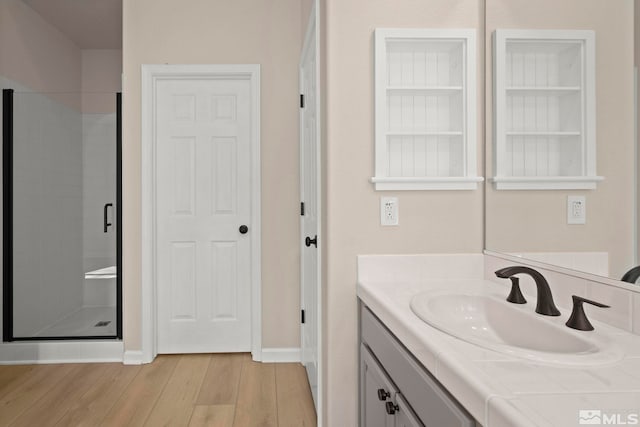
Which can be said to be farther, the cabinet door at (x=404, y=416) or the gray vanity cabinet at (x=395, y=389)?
the cabinet door at (x=404, y=416)

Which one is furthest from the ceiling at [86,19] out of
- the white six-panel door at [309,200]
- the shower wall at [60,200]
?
the white six-panel door at [309,200]

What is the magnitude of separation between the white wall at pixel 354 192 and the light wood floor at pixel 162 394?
79 centimetres

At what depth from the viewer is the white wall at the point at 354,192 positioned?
66.2 inches

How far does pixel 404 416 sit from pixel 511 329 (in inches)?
16.3

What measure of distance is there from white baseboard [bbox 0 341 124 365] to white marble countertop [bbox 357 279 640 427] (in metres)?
2.80

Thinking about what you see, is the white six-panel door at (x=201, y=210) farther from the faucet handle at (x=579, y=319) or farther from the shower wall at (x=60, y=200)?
the faucet handle at (x=579, y=319)

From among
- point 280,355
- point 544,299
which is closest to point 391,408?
point 544,299

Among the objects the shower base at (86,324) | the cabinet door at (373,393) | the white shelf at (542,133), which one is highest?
the white shelf at (542,133)

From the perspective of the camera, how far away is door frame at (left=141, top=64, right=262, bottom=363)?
10.1 feet

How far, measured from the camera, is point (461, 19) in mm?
1713

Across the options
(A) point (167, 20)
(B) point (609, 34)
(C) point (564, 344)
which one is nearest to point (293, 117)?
(A) point (167, 20)

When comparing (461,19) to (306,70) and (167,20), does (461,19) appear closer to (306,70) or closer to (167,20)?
(306,70)

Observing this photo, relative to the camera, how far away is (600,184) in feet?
3.71

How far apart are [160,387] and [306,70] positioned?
2271 millimetres
